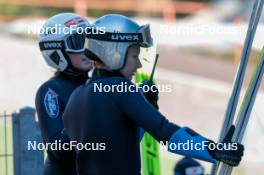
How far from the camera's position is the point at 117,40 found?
394 centimetres

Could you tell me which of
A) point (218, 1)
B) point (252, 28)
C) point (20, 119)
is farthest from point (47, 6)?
point (252, 28)

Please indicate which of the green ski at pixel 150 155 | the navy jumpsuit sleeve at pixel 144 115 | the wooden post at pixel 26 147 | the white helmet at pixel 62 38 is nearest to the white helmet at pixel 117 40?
the navy jumpsuit sleeve at pixel 144 115

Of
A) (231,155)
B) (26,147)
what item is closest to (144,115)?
(231,155)

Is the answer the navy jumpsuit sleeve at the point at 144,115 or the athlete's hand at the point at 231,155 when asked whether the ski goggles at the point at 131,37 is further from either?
the athlete's hand at the point at 231,155

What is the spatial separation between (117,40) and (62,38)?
1.09 meters

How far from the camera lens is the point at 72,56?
496cm

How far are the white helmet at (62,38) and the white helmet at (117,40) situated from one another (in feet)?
2.94

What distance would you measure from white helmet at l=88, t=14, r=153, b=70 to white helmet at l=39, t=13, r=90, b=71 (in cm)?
90

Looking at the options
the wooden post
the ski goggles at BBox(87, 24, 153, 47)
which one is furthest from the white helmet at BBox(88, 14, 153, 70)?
the wooden post

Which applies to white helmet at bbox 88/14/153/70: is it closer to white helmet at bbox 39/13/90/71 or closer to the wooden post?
white helmet at bbox 39/13/90/71

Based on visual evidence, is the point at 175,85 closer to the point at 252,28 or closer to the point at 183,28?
the point at 183,28

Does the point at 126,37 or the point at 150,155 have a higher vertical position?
the point at 126,37

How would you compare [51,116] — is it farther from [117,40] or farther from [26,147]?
[26,147]

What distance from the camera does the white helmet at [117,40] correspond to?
12.9 feet
